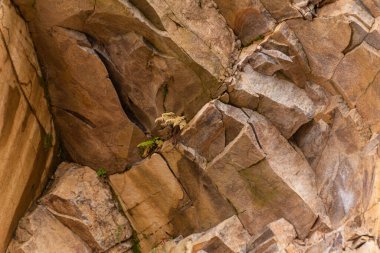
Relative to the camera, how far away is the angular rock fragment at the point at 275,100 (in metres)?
9.70

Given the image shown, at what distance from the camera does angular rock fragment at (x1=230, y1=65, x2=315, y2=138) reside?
31.8 ft

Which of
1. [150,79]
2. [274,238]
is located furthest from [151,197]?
[274,238]

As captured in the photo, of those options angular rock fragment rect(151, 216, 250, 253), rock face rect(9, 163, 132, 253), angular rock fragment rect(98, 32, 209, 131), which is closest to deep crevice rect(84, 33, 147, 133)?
angular rock fragment rect(98, 32, 209, 131)

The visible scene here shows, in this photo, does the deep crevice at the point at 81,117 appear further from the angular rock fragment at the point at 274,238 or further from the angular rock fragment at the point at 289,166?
the angular rock fragment at the point at 274,238

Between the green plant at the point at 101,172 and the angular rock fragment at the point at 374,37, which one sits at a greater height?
the angular rock fragment at the point at 374,37

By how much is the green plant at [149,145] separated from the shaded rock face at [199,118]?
0.11 feet

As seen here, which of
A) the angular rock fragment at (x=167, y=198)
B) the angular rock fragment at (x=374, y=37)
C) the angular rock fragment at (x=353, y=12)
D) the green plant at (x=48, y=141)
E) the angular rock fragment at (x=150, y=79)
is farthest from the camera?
the green plant at (x=48, y=141)

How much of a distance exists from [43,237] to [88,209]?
1.05 metres

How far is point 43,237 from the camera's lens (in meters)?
9.96

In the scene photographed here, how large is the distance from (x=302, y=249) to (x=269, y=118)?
2593mm

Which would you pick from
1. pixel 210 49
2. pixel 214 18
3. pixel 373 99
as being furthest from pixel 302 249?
pixel 214 18

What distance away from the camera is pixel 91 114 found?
35.0ft

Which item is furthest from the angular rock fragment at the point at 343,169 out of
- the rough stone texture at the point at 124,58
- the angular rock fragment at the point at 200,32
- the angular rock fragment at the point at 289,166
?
the angular rock fragment at the point at 200,32

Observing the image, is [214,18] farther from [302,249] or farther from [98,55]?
[302,249]
